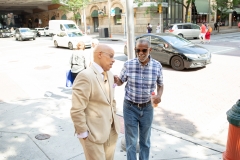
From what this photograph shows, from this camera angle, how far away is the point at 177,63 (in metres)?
10.6

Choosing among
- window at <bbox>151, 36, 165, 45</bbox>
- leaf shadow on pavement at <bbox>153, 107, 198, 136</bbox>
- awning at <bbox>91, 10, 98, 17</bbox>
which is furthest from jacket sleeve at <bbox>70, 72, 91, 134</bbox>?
awning at <bbox>91, 10, 98, 17</bbox>

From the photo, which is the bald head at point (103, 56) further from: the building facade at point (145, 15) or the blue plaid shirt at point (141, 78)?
the building facade at point (145, 15)

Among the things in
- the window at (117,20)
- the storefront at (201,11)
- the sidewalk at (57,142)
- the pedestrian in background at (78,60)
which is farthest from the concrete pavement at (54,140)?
the storefront at (201,11)

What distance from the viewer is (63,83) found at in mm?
9062

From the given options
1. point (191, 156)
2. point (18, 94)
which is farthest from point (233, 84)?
point (18, 94)

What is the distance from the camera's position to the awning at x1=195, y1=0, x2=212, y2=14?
1401 inches

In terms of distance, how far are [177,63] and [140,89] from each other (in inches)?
309

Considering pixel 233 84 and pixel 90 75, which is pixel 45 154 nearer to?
pixel 90 75

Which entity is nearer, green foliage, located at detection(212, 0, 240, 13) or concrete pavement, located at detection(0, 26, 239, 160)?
concrete pavement, located at detection(0, 26, 239, 160)

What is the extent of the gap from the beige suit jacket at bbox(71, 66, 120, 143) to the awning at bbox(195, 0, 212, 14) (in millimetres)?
36273

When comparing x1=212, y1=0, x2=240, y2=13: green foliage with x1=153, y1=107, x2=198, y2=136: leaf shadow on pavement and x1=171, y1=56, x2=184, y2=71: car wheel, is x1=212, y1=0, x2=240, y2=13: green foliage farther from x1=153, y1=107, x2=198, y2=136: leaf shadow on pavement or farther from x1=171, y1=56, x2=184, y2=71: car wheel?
x1=153, y1=107, x2=198, y2=136: leaf shadow on pavement

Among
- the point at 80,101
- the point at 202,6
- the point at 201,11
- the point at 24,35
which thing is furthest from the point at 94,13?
the point at 80,101

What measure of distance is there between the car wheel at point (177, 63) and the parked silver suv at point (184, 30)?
45.7 ft

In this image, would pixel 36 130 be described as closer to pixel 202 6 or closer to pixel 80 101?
pixel 80 101
